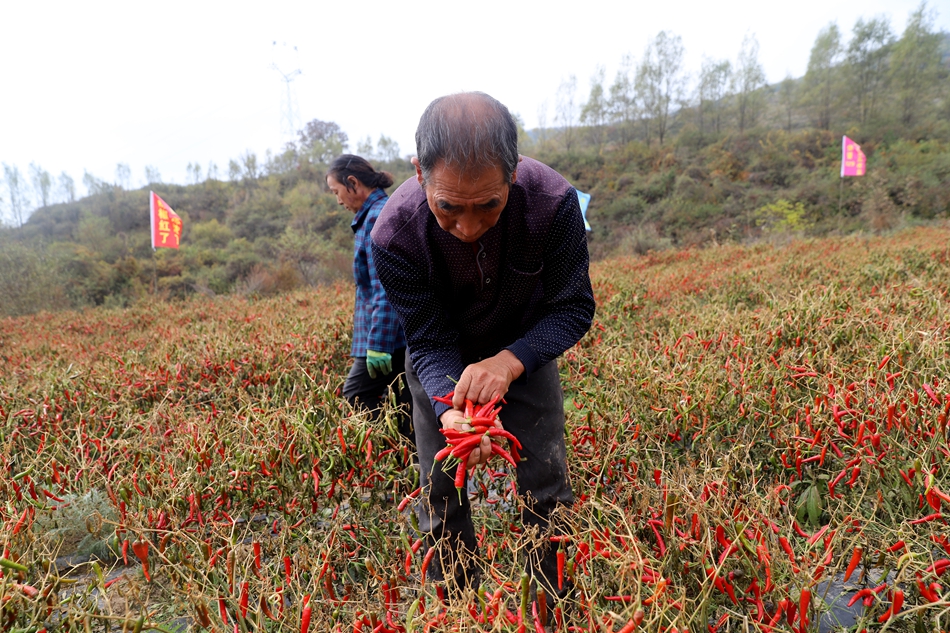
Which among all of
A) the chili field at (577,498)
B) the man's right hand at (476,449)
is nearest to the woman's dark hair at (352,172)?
the chili field at (577,498)

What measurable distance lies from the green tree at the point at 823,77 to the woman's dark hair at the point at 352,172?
34817 mm

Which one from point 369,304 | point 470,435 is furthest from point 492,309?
point 369,304

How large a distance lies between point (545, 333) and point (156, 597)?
1.74 m

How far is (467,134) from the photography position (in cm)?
116

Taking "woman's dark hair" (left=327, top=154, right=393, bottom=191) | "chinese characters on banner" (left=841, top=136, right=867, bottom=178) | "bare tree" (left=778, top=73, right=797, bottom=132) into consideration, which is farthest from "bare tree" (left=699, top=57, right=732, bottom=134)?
"woman's dark hair" (left=327, top=154, right=393, bottom=191)

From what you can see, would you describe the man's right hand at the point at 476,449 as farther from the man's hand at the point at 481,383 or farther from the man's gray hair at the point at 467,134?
the man's gray hair at the point at 467,134

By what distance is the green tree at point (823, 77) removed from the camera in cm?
2956

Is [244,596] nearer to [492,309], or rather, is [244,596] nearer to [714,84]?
[492,309]

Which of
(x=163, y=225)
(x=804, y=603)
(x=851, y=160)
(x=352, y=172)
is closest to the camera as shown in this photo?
(x=804, y=603)

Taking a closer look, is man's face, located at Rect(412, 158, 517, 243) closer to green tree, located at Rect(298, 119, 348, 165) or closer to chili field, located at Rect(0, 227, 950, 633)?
chili field, located at Rect(0, 227, 950, 633)

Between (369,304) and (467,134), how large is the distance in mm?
1728

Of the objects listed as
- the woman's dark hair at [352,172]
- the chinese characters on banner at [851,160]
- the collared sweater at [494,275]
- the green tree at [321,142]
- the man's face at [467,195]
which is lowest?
the collared sweater at [494,275]

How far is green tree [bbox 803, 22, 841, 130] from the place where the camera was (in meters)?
29.6

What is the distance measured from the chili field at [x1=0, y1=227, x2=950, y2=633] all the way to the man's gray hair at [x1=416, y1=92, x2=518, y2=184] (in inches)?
35.0
